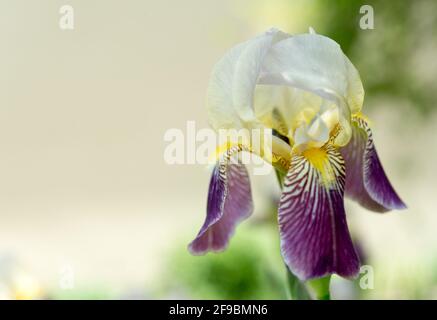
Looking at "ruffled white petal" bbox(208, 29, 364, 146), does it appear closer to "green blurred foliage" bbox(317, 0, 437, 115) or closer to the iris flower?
the iris flower

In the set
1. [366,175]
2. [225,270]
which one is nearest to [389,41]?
[225,270]

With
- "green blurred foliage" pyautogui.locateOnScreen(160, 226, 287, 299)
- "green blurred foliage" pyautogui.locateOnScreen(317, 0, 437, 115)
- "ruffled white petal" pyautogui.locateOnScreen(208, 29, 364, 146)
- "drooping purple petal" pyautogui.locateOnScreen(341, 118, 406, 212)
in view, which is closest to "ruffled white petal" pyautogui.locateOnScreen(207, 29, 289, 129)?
"ruffled white petal" pyautogui.locateOnScreen(208, 29, 364, 146)

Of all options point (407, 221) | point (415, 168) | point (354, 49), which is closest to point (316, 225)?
point (407, 221)

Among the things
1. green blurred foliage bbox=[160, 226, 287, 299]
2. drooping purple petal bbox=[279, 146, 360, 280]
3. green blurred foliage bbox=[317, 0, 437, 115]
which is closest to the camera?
drooping purple petal bbox=[279, 146, 360, 280]

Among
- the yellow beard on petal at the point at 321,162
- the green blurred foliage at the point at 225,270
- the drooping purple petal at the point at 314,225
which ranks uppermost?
the yellow beard on petal at the point at 321,162

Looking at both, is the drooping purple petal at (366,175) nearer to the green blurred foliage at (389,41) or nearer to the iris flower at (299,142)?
the iris flower at (299,142)

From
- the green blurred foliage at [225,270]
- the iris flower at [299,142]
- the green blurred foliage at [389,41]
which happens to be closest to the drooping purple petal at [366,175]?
the iris flower at [299,142]

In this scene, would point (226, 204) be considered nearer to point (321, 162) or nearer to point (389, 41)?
point (321, 162)
